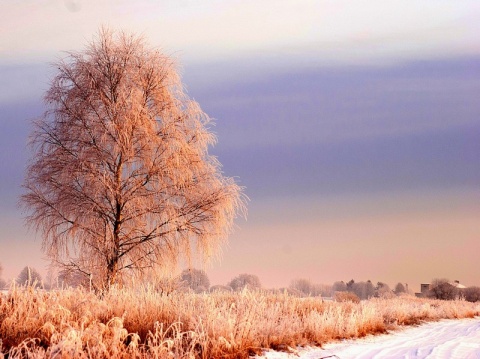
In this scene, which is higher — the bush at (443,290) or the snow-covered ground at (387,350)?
the bush at (443,290)

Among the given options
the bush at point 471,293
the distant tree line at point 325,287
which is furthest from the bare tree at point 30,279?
the bush at point 471,293

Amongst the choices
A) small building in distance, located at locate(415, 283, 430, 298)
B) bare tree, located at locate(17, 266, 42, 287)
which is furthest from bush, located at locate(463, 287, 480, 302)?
bare tree, located at locate(17, 266, 42, 287)

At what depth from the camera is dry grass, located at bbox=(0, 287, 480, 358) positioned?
631 cm

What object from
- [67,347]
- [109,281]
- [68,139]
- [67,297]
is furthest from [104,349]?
[68,139]

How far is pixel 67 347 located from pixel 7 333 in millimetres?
1823

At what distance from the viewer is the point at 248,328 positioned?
7.61 meters

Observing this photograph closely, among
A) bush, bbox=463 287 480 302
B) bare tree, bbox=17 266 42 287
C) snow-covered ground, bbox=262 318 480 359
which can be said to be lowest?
snow-covered ground, bbox=262 318 480 359

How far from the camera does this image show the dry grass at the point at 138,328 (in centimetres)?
631

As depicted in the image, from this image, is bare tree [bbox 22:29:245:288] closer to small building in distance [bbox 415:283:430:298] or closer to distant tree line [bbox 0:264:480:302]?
distant tree line [bbox 0:264:480:302]

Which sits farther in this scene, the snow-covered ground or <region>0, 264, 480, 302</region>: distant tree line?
<region>0, 264, 480, 302</region>: distant tree line

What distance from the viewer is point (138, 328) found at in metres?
7.82

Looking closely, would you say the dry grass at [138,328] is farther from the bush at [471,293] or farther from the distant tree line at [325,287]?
the bush at [471,293]

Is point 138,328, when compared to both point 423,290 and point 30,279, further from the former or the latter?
point 423,290

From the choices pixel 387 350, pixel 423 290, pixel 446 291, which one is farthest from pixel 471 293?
pixel 387 350
